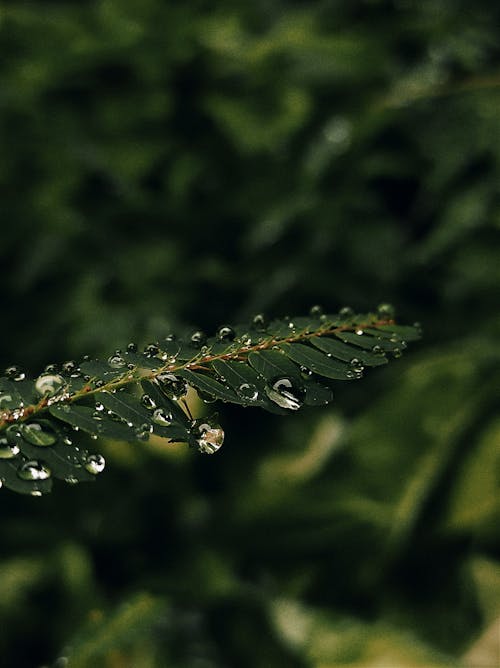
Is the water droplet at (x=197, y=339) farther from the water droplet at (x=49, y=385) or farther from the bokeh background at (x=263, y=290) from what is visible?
the bokeh background at (x=263, y=290)

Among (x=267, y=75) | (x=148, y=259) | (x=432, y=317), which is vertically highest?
(x=267, y=75)

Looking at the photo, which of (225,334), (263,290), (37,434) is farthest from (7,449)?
(263,290)

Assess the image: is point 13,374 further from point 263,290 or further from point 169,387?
point 263,290

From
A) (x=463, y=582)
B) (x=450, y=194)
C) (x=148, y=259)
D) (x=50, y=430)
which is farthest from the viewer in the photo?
(x=148, y=259)

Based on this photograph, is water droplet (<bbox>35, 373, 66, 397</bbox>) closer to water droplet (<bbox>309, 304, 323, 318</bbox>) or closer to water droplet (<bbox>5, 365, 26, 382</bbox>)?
water droplet (<bbox>5, 365, 26, 382</bbox>)

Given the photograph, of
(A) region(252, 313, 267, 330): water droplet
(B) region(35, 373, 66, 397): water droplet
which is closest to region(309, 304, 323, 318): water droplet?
(A) region(252, 313, 267, 330): water droplet

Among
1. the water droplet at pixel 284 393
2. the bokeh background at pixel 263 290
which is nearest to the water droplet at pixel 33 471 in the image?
the water droplet at pixel 284 393

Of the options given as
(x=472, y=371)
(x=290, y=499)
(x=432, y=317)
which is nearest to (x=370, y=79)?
(x=432, y=317)

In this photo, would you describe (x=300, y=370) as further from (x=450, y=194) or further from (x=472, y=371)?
(x=450, y=194)
